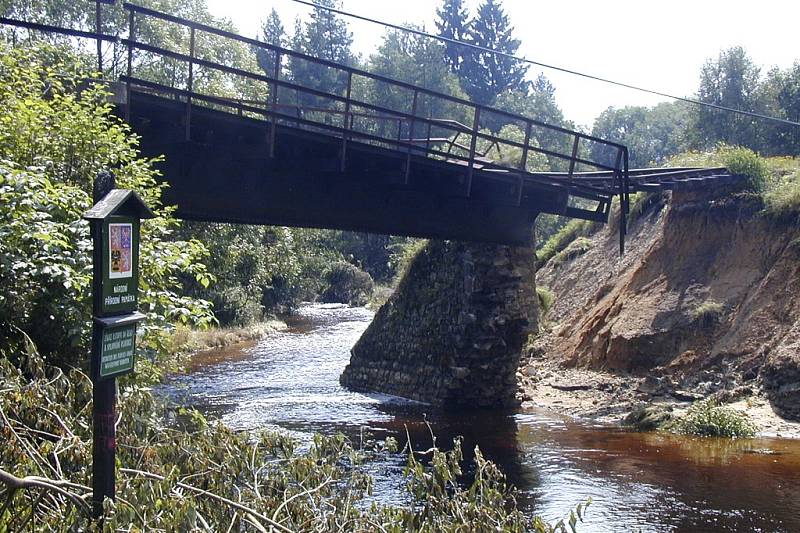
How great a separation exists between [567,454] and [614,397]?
5501 mm

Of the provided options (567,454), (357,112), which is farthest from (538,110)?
(567,454)

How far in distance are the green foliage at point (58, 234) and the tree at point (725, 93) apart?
54899 mm

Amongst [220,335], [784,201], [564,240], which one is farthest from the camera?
[564,240]

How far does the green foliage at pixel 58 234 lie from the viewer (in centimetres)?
→ 786

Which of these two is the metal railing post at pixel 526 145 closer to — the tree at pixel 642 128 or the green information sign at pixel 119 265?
the green information sign at pixel 119 265

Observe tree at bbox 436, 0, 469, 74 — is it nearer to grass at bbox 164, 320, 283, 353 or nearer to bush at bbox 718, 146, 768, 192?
grass at bbox 164, 320, 283, 353

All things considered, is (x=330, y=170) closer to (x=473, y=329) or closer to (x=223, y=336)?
(x=473, y=329)

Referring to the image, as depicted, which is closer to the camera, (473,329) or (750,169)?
(473,329)

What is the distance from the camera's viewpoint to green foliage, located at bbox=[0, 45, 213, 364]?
786 centimetres

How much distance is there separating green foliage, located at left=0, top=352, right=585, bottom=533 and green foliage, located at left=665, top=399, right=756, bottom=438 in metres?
10.4

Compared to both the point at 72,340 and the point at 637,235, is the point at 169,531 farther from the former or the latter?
the point at 637,235

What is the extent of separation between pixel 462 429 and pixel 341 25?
8014 centimetres

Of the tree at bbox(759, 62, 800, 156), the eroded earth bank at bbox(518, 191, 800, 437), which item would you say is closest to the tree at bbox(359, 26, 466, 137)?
the tree at bbox(759, 62, 800, 156)

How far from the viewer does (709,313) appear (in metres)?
21.0
